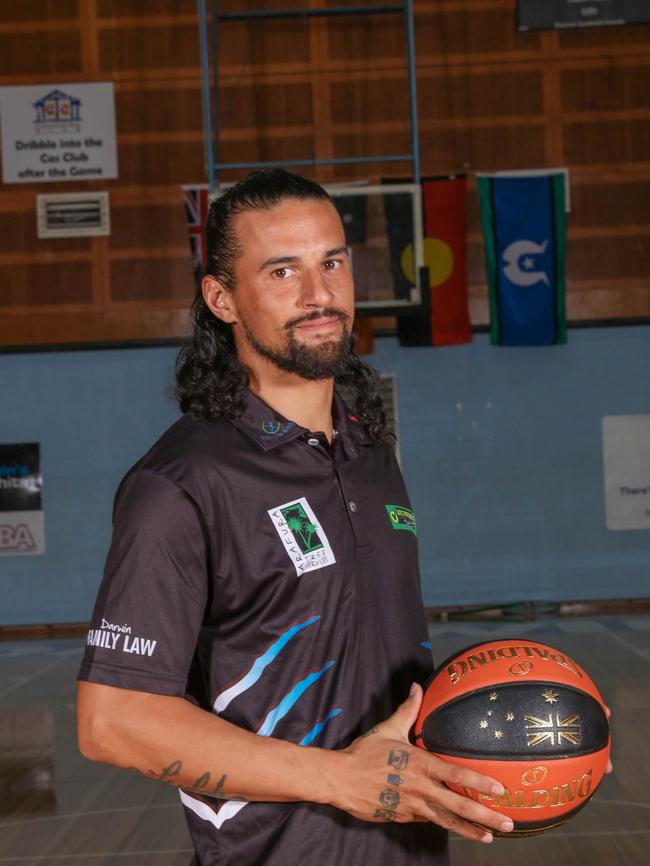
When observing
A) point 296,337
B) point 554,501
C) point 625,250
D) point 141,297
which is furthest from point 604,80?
point 296,337

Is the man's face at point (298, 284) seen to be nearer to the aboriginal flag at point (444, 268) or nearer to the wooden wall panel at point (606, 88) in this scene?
the aboriginal flag at point (444, 268)

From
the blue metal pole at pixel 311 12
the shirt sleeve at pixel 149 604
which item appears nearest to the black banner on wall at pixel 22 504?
the blue metal pole at pixel 311 12

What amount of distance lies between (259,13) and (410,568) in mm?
7118

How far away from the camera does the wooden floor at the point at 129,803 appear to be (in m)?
3.48

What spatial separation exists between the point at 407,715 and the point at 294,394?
49 centimetres

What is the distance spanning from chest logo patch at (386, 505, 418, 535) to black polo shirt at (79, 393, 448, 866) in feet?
0.20

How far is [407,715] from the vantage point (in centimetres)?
129

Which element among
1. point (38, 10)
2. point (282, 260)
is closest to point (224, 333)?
point (282, 260)

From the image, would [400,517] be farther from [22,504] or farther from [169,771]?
[22,504]

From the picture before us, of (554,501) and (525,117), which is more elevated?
(525,117)

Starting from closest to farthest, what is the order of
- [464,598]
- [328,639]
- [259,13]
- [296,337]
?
[328,639], [296,337], [259,13], [464,598]

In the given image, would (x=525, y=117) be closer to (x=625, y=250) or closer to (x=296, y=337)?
(x=625, y=250)

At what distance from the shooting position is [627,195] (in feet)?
27.6

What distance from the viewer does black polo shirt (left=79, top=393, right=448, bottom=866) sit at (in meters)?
1.27
